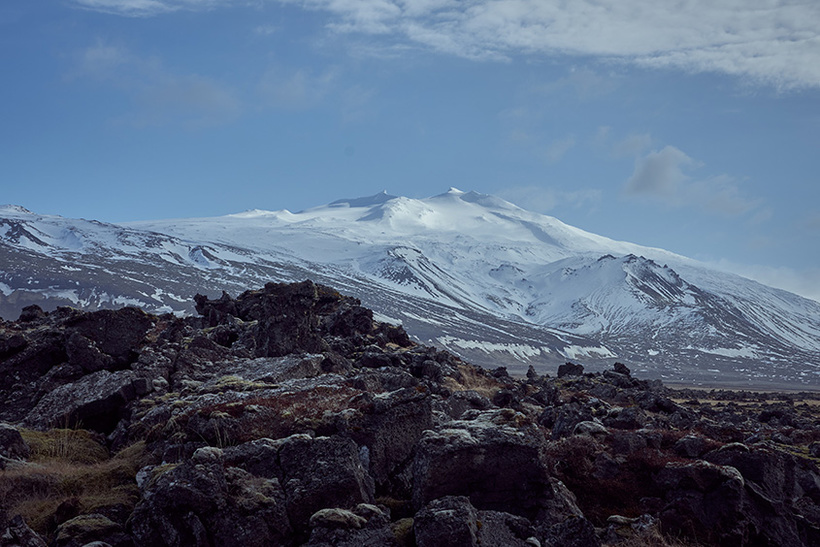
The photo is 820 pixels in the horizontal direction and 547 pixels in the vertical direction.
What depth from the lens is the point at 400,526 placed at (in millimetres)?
10258

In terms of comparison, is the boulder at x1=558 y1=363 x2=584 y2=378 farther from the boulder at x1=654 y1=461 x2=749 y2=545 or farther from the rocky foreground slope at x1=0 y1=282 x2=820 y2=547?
the boulder at x1=654 y1=461 x2=749 y2=545

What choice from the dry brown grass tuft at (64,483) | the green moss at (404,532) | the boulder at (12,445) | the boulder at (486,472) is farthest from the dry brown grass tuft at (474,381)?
the green moss at (404,532)

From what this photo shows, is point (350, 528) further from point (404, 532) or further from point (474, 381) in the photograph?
point (474, 381)

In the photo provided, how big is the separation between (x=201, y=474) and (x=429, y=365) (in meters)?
21.5

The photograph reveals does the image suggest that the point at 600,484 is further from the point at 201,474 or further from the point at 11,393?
the point at 11,393

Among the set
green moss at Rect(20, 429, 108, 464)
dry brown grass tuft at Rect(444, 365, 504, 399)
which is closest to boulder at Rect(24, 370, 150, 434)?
green moss at Rect(20, 429, 108, 464)

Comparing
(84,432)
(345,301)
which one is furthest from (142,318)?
(345,301)

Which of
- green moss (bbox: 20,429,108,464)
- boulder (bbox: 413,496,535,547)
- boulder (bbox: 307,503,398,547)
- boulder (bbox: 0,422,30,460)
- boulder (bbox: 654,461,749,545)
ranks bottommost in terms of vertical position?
green moss (bbox: 20,429,108,464)

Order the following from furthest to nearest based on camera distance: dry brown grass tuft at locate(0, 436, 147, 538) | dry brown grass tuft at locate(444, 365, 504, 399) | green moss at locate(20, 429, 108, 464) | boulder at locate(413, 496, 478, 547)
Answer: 1. dry brown grass tuft at locate(444, 365, 504, 399)
2. green moss at locate(20, 429, 108, 464)
3. dry brown grass tuft at locate(0, 436, 147, 538)
4. boulder at locate(413, 496, 478, 547)

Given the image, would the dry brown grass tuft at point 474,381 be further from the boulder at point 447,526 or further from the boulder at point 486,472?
the boulder at point 447,526

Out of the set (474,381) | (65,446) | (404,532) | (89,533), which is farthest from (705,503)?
(474,381)

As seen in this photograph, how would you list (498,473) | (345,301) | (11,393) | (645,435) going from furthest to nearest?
1. (345,301)
2. (11,393)
3. (645,435)
4. (498,473)

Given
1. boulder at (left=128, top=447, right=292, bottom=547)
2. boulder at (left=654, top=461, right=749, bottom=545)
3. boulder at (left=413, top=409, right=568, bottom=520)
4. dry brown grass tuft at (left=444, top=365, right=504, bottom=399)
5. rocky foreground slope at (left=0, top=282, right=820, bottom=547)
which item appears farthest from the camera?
dry brown grass tuft at (left=444, top=365, right=504, bottom=399)

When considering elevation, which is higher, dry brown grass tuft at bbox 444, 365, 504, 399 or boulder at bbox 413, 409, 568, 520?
boulder at bbox 413, 409, 568, 520
